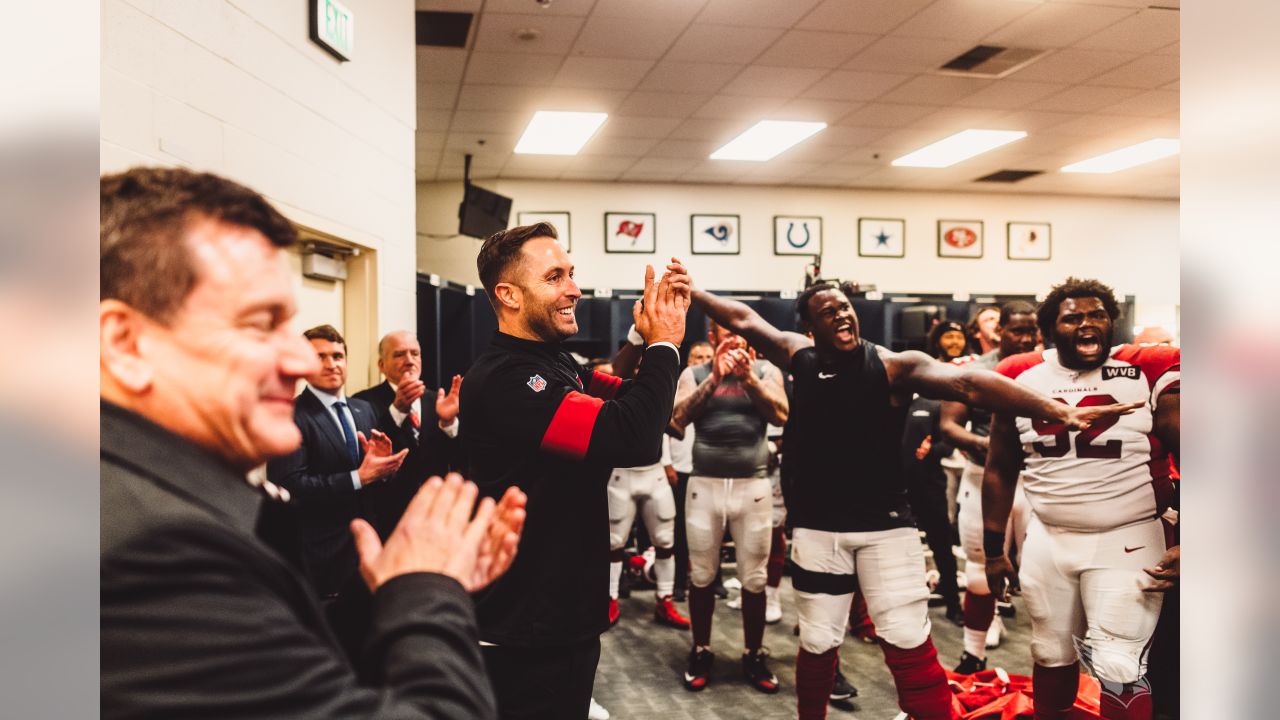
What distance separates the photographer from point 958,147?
742cm

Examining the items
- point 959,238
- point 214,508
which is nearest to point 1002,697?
point 214,508

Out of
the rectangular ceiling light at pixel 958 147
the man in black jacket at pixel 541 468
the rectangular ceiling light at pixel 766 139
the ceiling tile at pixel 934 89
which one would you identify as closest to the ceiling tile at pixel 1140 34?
the ceiling tile at pixel 934 89

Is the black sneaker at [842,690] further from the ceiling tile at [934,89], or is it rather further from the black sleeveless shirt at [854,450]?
the ceiling tile at [934,89]

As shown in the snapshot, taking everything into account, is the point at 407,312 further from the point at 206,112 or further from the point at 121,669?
the point at 121,669

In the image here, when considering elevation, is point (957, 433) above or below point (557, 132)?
below

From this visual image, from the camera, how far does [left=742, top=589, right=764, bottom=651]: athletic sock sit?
3.47 m

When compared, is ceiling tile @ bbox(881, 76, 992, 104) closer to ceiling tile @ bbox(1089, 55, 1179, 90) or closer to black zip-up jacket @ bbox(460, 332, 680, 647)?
ceiling tile @ bbox(1089, 55, 1179, 90)

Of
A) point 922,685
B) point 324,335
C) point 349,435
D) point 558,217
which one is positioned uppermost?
point 558,217

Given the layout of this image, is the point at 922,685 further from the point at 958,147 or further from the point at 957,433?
the point at 958,147

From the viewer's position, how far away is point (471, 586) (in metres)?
0.82

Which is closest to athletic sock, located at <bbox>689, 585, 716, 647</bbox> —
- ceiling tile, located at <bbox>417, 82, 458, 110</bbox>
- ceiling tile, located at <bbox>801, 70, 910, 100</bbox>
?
ceiling tile, located at <bbox>801, 70, 910, 100</bbox>

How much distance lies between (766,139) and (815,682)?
5.37 meters

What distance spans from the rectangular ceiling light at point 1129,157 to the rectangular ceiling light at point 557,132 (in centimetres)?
501
